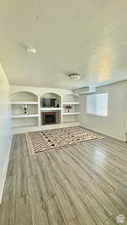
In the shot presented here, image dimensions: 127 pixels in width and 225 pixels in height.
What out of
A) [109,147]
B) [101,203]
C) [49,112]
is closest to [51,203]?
[101,203]

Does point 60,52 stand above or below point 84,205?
above

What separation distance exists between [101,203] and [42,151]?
2.06 meters

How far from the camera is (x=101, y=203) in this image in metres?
1.53

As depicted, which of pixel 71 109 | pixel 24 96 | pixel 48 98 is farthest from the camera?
pixel 71 109

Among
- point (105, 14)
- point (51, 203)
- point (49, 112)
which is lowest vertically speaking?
point (51, 203)

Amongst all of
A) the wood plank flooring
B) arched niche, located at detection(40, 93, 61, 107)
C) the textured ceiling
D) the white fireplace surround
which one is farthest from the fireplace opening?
the textured ceiling

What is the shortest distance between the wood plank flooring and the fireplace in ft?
10.3

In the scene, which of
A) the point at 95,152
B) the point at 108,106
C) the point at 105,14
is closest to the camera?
the point at 105,14

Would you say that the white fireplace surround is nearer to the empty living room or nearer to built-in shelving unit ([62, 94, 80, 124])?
built-in shelving unit ([62, 94, 80, 124])

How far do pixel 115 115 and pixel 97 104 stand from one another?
133cm

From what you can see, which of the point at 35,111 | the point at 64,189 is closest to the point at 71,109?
the point at 35,111

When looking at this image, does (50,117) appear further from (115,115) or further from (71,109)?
(115,115)

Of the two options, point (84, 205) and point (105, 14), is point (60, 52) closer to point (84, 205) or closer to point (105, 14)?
point (105, 14)

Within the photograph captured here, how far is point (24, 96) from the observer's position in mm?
5754
